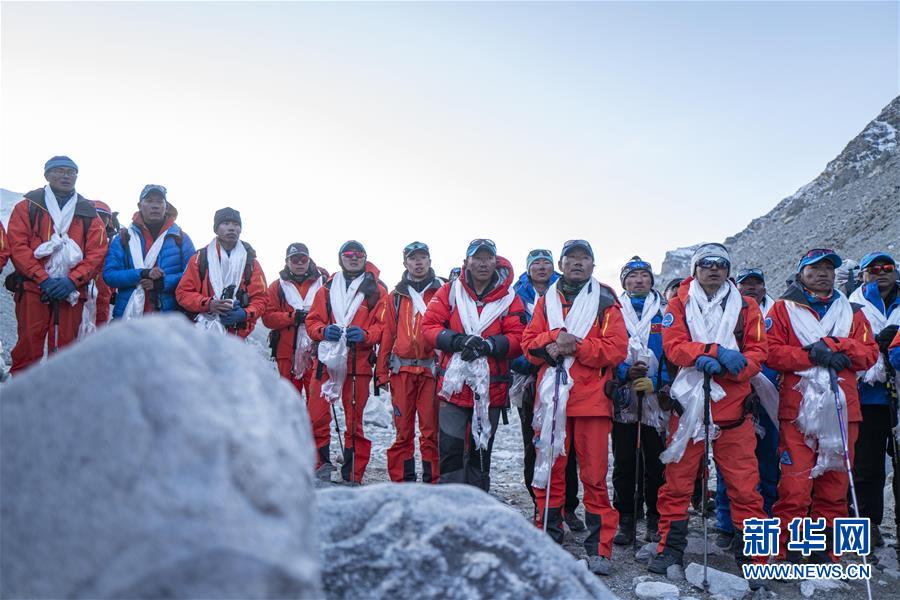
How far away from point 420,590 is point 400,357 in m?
5.36

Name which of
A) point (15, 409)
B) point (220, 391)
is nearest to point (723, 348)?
point (220, 391)

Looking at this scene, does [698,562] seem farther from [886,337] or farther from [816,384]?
[886,337]

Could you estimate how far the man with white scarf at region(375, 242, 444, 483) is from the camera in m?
7.41

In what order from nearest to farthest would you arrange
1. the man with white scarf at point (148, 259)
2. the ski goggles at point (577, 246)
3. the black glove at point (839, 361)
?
the black glove at point (839, 361) → the ski goggles at point (577, 246) → the man with white scarf at point (148, 259)

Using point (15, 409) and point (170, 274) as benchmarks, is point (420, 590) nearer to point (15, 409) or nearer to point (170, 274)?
point (15, 409)

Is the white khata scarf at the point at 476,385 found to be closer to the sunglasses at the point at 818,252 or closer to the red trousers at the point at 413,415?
the red trousers at the point at 413,415

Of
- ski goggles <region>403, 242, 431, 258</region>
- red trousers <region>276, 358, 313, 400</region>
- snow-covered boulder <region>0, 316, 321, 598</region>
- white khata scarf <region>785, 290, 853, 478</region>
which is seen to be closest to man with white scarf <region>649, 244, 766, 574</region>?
white khata scarf <region>785, 290, 853, 478</region>

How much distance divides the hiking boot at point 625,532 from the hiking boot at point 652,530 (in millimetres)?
294

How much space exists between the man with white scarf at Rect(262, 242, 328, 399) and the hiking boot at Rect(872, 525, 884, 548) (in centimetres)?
720

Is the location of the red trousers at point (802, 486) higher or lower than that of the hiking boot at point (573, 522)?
higher

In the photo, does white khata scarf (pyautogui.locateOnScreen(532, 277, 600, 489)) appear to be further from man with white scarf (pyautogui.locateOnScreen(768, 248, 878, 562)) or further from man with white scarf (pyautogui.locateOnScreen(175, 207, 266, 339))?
man with white scarf (pyautogui.locateOnScreen(175, 207, 266, 339))

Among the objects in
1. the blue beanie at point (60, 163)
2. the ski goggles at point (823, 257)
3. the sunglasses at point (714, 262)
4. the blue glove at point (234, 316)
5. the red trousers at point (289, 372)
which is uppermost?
the blue beanie at point (60, 163)

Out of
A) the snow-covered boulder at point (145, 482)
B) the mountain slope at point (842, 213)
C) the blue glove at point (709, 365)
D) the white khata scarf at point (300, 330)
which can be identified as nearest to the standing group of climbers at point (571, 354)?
the blue glove at point (709, 365)

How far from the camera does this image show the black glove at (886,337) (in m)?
7.00
